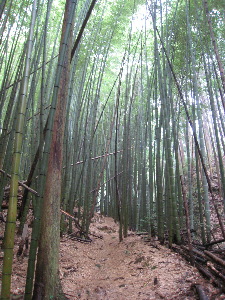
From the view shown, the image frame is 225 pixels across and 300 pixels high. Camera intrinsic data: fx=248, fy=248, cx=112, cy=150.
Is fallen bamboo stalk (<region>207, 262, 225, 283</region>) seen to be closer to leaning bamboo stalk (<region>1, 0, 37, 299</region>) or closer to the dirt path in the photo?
the dirt path

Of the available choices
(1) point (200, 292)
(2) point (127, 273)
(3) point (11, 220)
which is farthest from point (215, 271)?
(3) point (11, 220)

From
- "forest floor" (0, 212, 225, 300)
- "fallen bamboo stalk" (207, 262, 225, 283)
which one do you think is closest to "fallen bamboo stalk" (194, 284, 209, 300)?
"forest floor" (0, 212, 225, 300)

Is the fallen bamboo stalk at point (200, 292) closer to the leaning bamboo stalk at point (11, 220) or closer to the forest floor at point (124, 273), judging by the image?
the forest floor at point (124, 273)

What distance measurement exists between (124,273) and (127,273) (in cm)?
4

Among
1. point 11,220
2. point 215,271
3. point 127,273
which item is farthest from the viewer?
point 127,273

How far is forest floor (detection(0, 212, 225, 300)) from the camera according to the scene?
6.41ft

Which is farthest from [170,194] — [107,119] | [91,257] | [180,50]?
[107,119]

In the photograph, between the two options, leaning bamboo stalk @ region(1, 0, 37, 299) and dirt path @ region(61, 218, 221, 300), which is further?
dirt path @ region(61, 218, 221, 300)

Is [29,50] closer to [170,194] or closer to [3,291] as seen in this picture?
[3,291]

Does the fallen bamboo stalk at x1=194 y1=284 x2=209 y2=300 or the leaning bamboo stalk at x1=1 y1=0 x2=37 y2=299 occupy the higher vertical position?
the leaning bamboo stalk at x1=1 y1=0 x2=37 y2=299

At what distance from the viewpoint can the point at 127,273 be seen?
2.55 meters

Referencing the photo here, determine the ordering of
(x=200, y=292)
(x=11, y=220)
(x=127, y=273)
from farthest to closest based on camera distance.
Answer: (x=127, y=273) → (x=200, y=292) → (x=11, y=220)

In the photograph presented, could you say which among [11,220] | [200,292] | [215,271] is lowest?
[200,292]

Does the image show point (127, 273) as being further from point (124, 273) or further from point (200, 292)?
point (200, 292)
